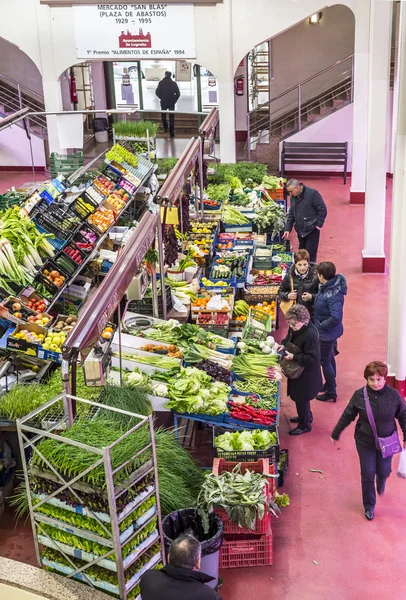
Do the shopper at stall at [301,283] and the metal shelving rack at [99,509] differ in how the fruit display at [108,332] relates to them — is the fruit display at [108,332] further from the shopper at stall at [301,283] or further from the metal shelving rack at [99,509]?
the metal shelving rack at [99,509]

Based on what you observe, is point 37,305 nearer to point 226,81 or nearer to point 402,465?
point 402,465

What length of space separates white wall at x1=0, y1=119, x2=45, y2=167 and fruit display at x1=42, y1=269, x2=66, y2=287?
990 cm

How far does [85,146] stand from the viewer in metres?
19.7

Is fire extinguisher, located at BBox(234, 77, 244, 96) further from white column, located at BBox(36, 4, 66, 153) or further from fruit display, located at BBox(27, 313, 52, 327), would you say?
fruit display, located at BBox(27, 313, 52, 327)

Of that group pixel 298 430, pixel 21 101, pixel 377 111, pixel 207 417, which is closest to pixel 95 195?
pixel 377 111

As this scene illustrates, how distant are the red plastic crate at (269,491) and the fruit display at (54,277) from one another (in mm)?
3358

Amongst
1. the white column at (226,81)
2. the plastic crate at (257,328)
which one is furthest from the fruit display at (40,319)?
the white column at (226,81)

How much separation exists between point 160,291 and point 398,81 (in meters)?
3.18

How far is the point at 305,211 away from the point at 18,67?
11354 millimetres

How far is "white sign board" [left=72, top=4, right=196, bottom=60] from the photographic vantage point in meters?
14.9

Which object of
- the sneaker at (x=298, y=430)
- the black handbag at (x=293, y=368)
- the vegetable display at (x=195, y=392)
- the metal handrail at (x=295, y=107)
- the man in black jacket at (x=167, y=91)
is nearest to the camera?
the vegetable display at (x=195, y=392)

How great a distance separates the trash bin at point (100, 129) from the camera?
20.3 metres

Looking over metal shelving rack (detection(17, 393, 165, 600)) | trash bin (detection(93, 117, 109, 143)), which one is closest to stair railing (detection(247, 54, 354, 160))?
trash bin (detection(93, 117, 109, 143))

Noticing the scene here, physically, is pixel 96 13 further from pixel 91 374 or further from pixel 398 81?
pixel 91 374
